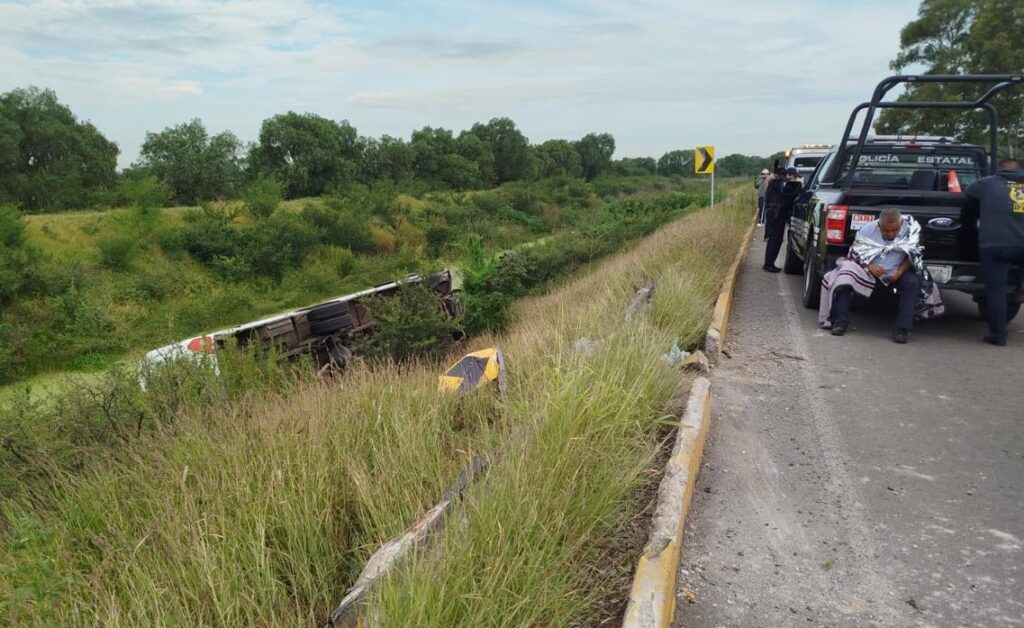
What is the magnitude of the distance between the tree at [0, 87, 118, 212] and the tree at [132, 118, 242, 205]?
209cm

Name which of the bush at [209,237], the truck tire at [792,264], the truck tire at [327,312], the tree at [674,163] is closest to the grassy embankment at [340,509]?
the truck tire at [327,312]

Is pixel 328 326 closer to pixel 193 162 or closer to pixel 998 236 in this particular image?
pixel 998 236

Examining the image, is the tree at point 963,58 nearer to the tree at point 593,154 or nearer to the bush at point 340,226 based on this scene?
the bush at point 340,226

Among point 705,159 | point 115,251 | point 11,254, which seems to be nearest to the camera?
point 11,254

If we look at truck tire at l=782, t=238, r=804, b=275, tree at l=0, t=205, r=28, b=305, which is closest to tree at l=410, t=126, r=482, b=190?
tree at l=0, t=205, r=28, b=305

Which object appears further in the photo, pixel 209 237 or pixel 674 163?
pixel 674 163

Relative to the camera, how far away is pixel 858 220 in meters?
7.92

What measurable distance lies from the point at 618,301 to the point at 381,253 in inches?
966

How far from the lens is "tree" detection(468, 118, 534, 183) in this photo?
235ft

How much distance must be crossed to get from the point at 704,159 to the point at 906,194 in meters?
14.2

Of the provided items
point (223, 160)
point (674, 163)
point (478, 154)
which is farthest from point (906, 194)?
point (674, 163)

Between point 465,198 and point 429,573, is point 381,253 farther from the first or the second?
point 429,573

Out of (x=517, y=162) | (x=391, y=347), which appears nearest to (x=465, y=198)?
(x=517, y=162)

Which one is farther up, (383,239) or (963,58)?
(963,58)
